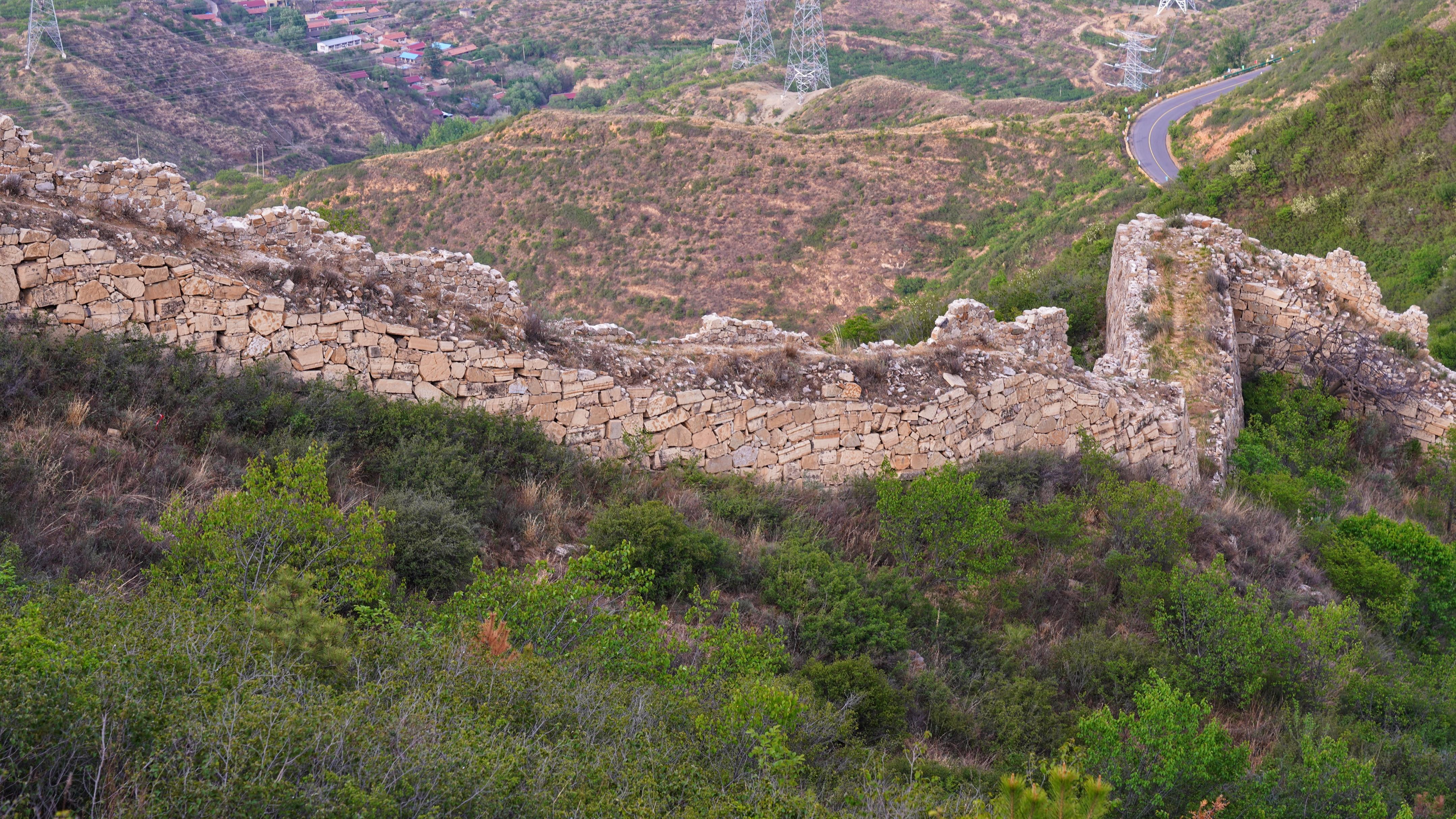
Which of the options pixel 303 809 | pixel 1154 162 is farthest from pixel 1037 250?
pixel 303 809

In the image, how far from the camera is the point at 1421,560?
1020 centimetres

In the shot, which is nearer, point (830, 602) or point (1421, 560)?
point (830, 602)

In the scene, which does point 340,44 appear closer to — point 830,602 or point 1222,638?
point 830,602

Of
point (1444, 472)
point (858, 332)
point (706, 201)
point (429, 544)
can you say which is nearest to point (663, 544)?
point (429, 544)

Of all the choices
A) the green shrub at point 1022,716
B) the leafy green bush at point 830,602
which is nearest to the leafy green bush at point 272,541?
the leafy green bush at point 830,602

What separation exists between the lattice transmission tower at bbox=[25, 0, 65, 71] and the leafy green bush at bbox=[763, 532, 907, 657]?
216 feet

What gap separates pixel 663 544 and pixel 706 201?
135 feet

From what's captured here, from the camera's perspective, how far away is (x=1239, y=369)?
51.7 feet

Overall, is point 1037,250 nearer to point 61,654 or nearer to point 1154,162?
point 1154,162

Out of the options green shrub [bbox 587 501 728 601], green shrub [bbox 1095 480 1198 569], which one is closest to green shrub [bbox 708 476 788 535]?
green shrub [bbox 587 501 728 601]

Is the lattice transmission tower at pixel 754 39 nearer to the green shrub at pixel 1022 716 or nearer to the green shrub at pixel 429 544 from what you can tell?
the green shrub at pixel 429 544

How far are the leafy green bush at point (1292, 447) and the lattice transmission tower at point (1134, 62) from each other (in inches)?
2012

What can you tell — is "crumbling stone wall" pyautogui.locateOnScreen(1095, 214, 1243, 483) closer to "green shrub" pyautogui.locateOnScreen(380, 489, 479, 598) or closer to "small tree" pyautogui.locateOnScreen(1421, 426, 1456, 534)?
"small tree" pyautogui.locateOnScreen(1421, 426, 1456, 534)

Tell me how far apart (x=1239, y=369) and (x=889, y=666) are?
11.9m
